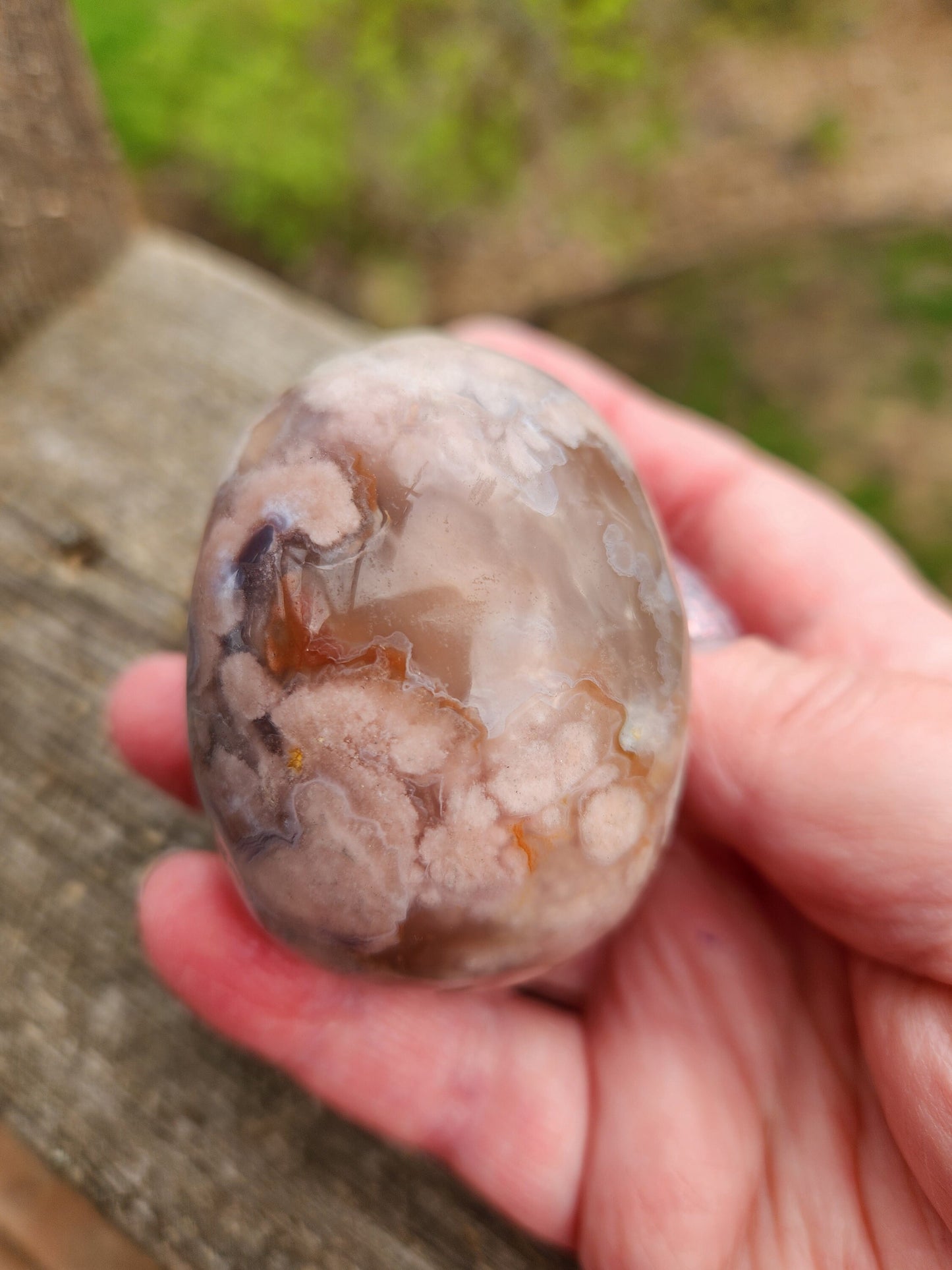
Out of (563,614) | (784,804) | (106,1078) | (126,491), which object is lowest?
(106,1078)

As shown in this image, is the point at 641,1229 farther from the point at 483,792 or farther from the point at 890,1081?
the point at 483,792

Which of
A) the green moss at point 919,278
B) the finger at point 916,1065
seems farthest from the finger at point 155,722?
the green moss at point 919,278

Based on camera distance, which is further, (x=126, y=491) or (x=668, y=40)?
(x=668, y=40)

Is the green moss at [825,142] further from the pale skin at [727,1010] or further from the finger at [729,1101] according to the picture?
the finger at [729,1101]

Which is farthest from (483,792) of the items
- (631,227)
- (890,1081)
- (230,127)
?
(631,227)

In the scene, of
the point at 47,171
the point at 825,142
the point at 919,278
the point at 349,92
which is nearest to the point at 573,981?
the point at 47,171

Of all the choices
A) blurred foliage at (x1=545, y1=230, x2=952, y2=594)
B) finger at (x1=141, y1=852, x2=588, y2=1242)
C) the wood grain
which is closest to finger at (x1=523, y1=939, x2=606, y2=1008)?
finger at (x1=141, y1=852, x2=588, y2=1242)
